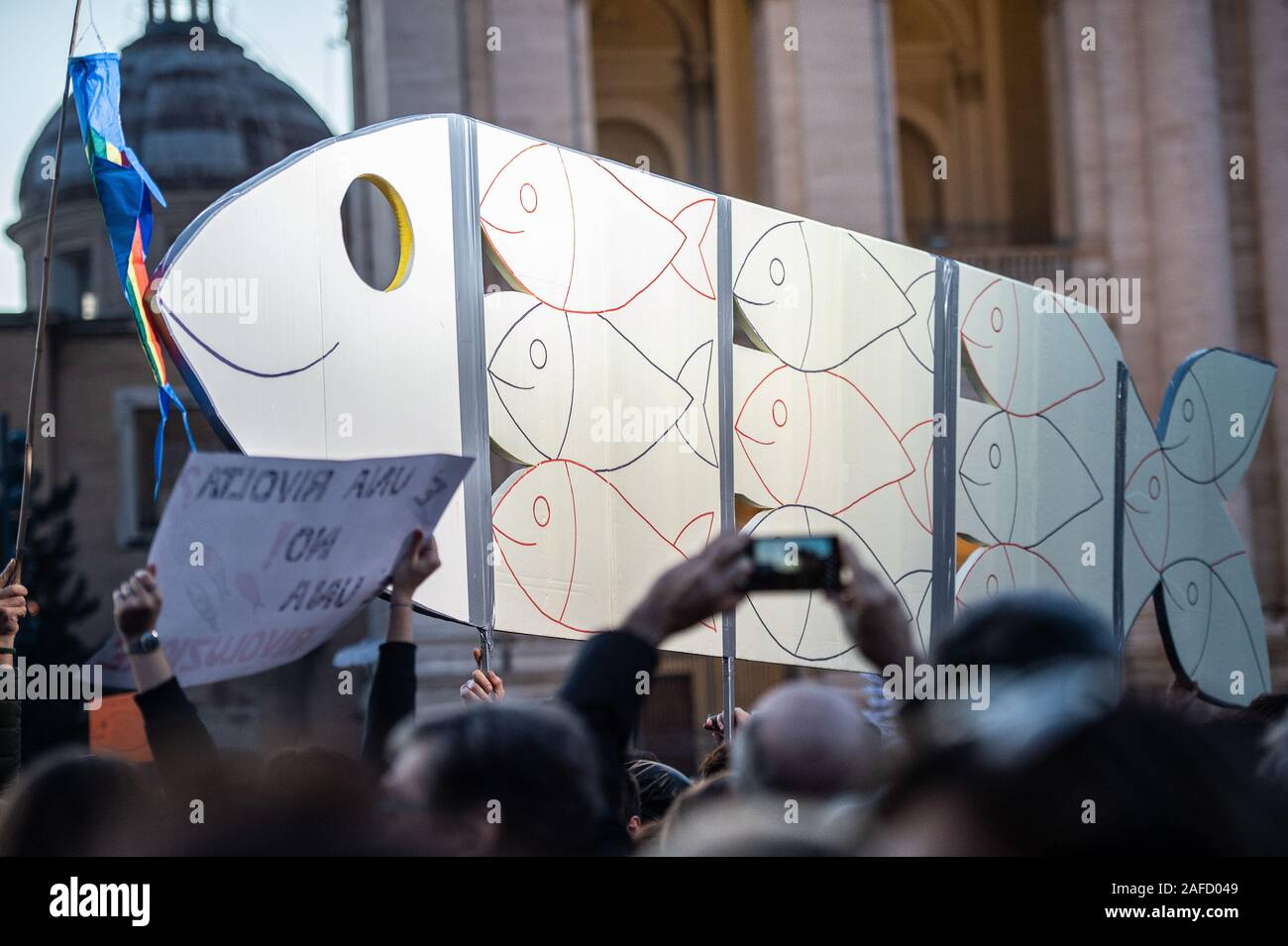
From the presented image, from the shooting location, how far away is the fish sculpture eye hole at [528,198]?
7.76 m

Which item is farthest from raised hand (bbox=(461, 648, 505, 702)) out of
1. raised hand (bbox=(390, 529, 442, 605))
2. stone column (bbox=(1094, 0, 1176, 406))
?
stone column (bbox=(1094, 0, 1176, 406))

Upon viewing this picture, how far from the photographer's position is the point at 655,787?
5.77 meters

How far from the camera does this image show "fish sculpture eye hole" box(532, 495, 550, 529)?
7.69m

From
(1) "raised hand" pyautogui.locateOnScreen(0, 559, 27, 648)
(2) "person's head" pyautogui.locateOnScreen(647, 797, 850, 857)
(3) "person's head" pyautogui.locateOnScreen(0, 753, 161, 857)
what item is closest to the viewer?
(2) "person's head" pyautogui.locateOnScreen(647, 797, 850, 857)

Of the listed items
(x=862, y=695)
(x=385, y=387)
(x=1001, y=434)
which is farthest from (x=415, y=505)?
(x=862, y=695)

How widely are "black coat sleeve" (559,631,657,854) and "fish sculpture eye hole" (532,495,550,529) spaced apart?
4.61 meters

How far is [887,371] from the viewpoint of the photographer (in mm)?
9656

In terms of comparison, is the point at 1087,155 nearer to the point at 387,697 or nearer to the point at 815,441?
the point at 815,441

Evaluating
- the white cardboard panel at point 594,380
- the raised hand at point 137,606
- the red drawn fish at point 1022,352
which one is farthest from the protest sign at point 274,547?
the red drawn fish at point 1022,352

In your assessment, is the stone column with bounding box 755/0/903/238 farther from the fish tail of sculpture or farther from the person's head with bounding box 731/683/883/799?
the person's head with bounding box 731/683/883/799

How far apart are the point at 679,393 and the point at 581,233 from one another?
1067 mm

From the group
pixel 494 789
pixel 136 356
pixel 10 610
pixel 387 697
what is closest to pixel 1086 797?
pixel 494 789
